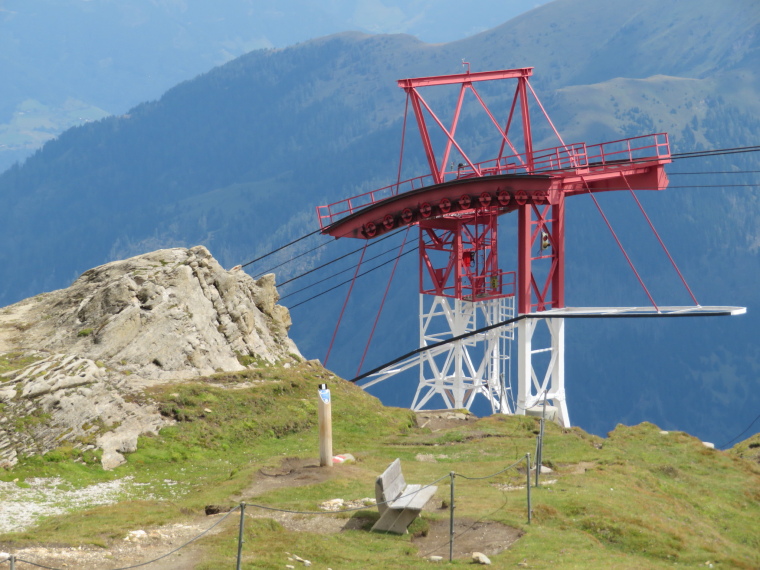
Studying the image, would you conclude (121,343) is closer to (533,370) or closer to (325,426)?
(325,426)

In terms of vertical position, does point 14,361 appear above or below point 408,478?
above

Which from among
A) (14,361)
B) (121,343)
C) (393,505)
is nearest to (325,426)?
(393,505)

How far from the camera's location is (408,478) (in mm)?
31516

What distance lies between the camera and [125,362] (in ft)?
133

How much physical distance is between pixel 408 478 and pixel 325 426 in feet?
9.75

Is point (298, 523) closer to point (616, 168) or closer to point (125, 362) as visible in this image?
point (125, 362)

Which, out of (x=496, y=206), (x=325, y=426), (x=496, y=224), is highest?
(x=496, y=206)

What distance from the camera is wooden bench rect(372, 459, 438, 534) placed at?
2534 centimetres

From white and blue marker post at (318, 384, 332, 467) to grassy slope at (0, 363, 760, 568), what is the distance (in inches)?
27.2

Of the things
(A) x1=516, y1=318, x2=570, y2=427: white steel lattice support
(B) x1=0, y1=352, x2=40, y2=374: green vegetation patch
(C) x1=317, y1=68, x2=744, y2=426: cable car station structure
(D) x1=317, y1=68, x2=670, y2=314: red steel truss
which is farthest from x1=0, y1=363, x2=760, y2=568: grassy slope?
(D) x1=317, y1=68, x2=670, y2=314: red steel truss

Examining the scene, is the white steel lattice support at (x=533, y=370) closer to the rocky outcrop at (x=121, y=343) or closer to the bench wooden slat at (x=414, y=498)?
the rocky outcrop at (x=121, y=343)

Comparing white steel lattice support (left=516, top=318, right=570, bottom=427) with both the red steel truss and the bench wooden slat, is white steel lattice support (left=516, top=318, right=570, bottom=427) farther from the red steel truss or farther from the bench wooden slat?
the bench wooden slat

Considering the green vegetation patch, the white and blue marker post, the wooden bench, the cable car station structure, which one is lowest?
the wooden bench

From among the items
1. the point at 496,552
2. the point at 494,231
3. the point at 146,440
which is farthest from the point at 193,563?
the point at 494,231
